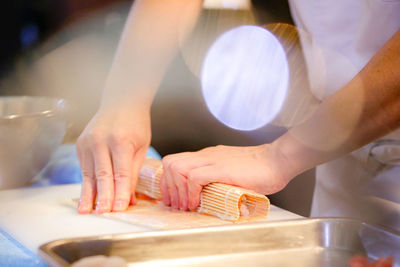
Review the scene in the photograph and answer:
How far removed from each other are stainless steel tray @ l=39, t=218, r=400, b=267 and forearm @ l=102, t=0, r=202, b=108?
491 mm

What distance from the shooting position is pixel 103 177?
87cm

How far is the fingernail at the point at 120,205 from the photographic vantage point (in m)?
0.83

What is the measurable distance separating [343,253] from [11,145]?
0.59 meters

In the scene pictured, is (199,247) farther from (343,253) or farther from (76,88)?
(76,88)

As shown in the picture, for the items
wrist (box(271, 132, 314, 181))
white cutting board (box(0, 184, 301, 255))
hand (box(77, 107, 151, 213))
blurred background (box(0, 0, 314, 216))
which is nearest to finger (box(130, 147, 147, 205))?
hand (box(77, 107, 151, 213))

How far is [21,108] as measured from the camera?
1.12 metres

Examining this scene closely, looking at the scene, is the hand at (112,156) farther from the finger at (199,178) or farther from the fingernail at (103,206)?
the finger at (199,178)

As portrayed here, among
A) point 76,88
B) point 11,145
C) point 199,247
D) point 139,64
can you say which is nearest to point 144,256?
point 199,247

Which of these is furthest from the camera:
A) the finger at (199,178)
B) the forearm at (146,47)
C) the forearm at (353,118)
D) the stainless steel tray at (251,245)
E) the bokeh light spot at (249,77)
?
the bokeh light spot at (249,77)

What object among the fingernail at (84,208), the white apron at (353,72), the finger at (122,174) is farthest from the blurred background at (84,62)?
the fingernail at (84,208)

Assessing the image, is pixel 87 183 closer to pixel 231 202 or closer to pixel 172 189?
pixel 172 189

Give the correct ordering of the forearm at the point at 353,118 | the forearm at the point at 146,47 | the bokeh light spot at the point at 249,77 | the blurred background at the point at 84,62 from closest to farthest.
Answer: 1. the forearm at the point at 353,118
2. the forearm at the point at 146,47
3. the bokeh light spot at the point at 249,77
4. the blurred background at the point at 84,62

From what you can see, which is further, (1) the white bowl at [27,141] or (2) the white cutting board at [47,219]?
(1) the white bowl at [27,141]

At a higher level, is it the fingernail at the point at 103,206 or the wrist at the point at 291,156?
the wrist at the point at 291,156
